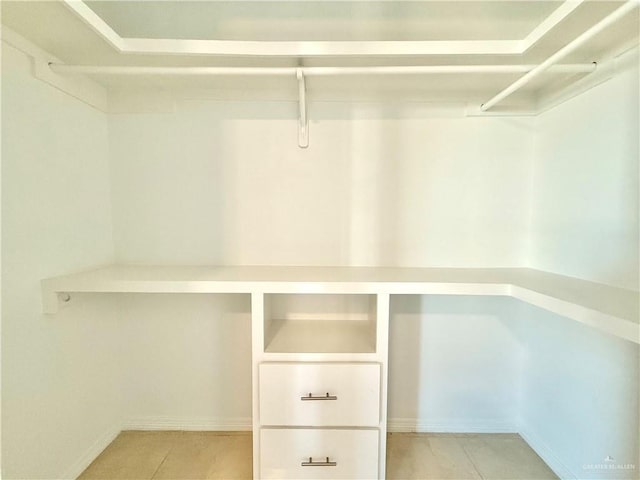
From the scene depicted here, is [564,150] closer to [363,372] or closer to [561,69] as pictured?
[561,69]

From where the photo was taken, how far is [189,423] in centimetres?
161

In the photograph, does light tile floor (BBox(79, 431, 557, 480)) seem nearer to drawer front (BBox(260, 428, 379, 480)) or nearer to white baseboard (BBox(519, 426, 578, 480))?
white baseboard (BBox(519, 426, 578, 480))

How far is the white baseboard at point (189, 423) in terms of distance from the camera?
5.25ft

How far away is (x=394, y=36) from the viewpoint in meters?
1.17

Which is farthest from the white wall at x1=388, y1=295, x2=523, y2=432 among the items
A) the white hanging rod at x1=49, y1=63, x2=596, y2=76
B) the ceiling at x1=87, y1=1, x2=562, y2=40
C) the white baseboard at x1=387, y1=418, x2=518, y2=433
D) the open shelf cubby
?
the ceiling at x1=87, y1=1, x2=562, y2=40

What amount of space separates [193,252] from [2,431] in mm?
886

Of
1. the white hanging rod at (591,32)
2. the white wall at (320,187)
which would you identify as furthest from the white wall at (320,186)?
the white hanging rod at (591,32)

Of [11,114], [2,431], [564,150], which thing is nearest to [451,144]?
[564,150]

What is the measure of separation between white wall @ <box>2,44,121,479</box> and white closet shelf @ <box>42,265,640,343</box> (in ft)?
0.35

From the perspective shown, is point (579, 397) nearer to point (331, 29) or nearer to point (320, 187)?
point (320, 187)

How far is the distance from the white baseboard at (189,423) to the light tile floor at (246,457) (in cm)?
3

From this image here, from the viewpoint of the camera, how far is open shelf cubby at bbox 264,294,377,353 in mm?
1252

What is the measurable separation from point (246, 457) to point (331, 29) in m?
1.88

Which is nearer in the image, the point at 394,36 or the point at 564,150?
the point at 394,36
